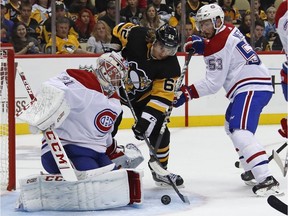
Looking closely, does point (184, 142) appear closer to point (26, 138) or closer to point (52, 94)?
point (26, 138)

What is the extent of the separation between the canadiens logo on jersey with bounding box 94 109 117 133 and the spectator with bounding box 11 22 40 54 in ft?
11.4

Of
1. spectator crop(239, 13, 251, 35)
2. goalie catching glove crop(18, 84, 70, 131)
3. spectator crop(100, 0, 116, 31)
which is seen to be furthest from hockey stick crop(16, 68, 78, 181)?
spectator crop(239, 13, 251, 35)

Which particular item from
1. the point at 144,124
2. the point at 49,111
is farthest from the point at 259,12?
the point at 49,111

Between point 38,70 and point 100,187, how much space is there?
3.44 metres

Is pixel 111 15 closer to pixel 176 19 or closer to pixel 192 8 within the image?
pixel 176 19

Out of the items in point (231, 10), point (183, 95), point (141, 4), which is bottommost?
point (231, 10)

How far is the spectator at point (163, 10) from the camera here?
26.6 feet

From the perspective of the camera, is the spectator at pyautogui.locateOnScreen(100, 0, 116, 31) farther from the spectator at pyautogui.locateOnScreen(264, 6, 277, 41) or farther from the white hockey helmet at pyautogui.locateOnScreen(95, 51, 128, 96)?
the white hockey helmet at pyautogui.locateOnScreen(95, 51, 128, 96)

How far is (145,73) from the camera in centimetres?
458

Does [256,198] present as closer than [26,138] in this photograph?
Yes

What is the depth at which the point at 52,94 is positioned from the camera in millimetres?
3842

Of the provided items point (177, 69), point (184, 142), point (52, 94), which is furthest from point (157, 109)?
point (184, 142)

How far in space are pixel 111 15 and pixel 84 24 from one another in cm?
28

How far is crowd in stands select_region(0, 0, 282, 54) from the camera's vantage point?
24.5ft
